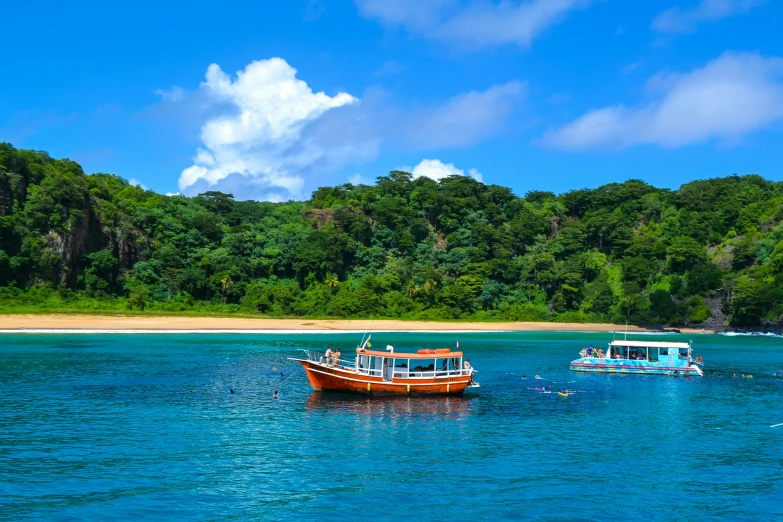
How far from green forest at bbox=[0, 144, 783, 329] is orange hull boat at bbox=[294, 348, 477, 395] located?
2537 inches

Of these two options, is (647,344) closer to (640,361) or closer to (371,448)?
(640,361)

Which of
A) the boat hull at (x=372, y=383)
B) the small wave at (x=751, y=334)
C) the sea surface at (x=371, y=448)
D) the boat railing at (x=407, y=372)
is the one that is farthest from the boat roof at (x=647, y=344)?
the small wave at (x=751, y=334)

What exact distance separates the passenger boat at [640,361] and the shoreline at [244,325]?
3843 centimetres

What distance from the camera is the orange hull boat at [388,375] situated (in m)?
43.4

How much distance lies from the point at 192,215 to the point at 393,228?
4308 centimetres

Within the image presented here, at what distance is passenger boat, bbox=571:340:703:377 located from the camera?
61.3 m

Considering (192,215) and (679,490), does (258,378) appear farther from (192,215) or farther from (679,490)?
(192,215)

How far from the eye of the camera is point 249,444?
30125mm

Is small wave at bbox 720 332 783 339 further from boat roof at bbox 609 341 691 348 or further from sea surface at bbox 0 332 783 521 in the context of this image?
sea surface at bbox 0 332 783 521

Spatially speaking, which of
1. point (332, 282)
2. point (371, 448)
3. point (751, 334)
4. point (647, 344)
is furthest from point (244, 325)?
point (751, 334)

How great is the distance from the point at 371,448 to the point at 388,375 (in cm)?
1394

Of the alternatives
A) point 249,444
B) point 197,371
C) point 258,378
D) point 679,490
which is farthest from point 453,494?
point 197,371

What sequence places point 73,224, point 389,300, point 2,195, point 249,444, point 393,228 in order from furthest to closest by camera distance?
point 393,228, point 389,300, point 73,224, point 2,195, point 249,444

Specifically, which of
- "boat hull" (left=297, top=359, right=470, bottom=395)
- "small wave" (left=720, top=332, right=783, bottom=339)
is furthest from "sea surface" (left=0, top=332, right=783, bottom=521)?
"small wave" (left=720, top=332, right=783, bottom=339)
